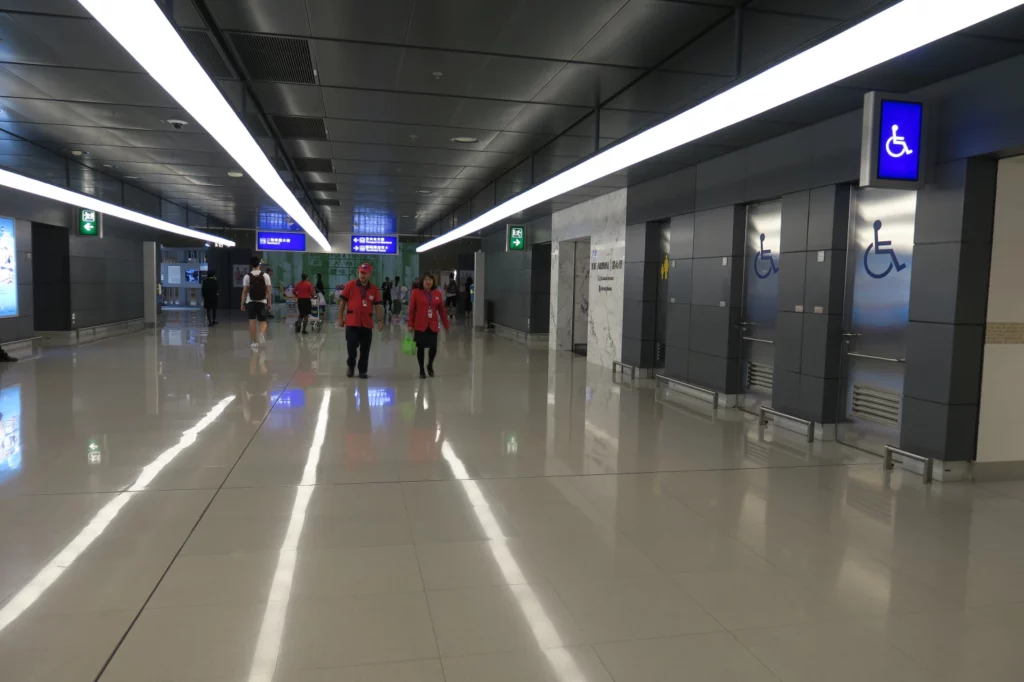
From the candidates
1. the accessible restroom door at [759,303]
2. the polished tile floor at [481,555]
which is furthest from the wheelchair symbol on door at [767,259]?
the polished tile floor at [481,555]

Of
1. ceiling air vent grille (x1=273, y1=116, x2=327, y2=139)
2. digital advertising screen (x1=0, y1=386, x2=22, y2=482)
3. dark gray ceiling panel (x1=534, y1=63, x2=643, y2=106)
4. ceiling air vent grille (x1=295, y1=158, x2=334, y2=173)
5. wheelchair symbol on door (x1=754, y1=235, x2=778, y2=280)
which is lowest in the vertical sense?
digital advertising screen (x1=0, y1=386, x2=22, y2=482)

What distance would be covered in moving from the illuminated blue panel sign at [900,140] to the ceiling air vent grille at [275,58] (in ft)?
15.6

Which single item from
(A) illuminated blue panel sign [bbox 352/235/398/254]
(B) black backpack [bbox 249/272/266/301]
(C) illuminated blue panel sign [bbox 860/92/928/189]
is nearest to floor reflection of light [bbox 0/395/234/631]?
(C) illuminated blue panel sign [bbox 860/92/928/189]

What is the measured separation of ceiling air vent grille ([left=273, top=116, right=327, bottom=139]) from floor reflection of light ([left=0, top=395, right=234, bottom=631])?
4.27 m

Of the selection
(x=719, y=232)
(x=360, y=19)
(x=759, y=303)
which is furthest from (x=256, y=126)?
(x=759, y=303)

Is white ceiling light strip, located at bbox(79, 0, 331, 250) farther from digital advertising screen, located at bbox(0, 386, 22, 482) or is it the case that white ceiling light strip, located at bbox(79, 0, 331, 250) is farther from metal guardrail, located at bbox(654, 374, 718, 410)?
metal guardrail, located at bbox(654, 374, 718, 410)

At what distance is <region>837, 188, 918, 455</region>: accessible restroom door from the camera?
6.23 metres

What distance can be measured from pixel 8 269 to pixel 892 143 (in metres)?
14.5

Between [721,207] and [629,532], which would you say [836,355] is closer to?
[721,207]

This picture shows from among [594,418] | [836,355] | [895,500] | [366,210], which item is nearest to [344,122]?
[594,418]

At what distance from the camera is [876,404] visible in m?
6.51

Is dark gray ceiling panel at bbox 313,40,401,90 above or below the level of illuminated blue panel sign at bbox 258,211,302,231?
above

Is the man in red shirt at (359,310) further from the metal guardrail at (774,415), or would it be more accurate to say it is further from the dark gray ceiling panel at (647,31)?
the metal guardrail at (774,415)

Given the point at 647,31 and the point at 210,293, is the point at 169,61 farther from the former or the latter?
the point at 210,293
